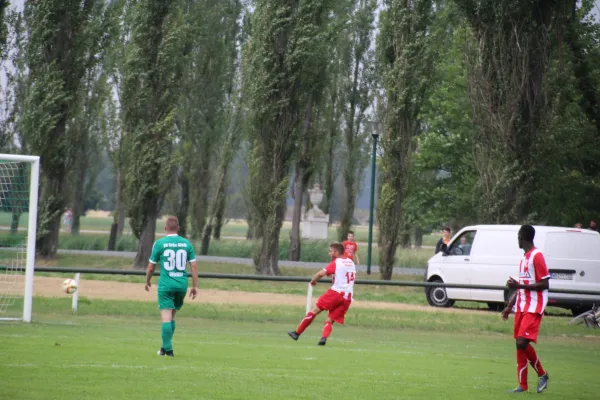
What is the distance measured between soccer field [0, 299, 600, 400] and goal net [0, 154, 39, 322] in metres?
0.70

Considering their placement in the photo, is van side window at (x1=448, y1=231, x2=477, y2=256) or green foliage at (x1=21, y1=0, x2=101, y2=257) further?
green foliage at (x1=21, y1=0, x2=101, y2=257)

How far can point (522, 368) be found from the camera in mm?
11383

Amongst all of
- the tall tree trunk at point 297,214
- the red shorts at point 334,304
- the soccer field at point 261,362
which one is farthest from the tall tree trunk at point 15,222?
the tall tree trunk at point 297,214

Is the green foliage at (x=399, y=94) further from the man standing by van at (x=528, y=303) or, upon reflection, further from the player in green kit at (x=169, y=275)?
the man standing by van at (x=528, y=303)

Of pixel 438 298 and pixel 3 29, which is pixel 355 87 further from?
pixel 438 298

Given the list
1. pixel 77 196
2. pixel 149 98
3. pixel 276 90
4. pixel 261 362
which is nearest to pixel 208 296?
pixel 276 90

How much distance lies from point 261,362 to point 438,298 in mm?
13870

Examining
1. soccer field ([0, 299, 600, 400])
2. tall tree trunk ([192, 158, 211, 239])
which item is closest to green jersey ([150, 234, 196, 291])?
soccer field ([0, 299, 600, 400])

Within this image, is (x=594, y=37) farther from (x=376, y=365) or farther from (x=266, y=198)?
(x=376, y=365)

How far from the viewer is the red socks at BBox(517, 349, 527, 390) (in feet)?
37.1

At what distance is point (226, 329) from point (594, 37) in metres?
27.3

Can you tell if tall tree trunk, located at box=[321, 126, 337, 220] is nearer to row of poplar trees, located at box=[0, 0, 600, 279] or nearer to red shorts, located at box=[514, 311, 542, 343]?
row of poplar trees, located at box=[0, 0, 600, 279]

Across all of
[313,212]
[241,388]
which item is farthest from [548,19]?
[313,212]

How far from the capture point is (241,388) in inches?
412
